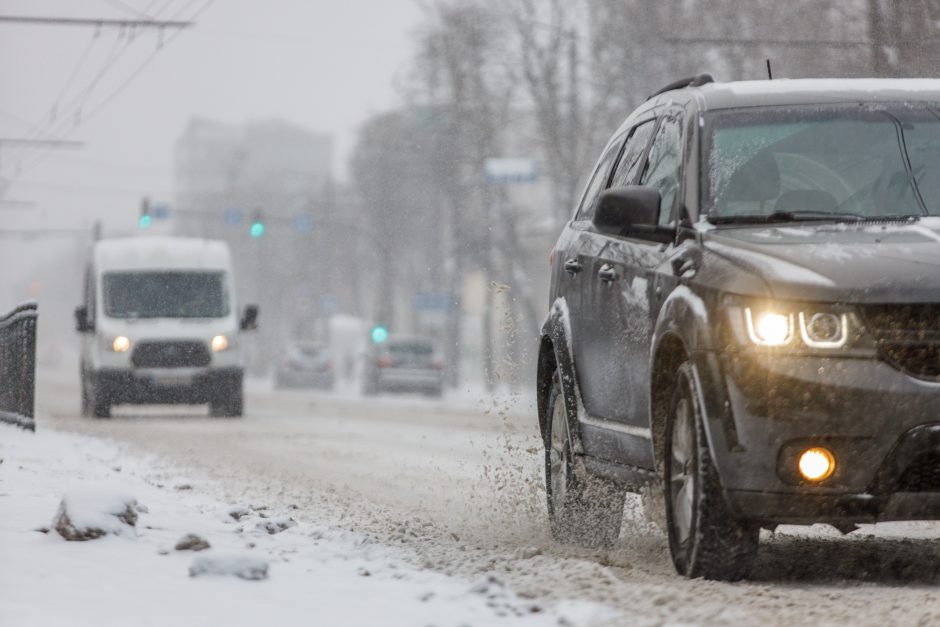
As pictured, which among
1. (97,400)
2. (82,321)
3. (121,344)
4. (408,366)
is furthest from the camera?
(408,366)

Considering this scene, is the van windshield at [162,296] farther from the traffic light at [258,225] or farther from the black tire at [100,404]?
the traffic light at [258,225]

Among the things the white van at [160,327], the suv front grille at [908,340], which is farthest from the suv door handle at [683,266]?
the white van at [160,327]

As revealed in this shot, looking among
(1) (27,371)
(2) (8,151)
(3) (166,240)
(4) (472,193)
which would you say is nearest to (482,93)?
(4) (472,193)

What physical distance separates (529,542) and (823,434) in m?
2.49

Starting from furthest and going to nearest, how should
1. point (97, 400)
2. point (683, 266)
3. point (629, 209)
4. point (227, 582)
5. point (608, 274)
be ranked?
point (97, 400), point (608, 274), point (629, 209), point (683, 266), point (227, 582)

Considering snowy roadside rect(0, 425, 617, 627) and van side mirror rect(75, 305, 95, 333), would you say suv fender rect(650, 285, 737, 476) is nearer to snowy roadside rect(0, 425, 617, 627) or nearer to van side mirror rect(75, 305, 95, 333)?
snowy roadside rect(0, 425, 617, 627)

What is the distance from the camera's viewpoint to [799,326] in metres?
5.93

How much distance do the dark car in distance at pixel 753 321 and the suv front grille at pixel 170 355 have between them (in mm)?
18193

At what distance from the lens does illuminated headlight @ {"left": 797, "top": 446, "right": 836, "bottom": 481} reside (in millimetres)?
5938

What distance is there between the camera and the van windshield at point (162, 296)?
26625 millimetres

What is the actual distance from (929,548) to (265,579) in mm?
3005

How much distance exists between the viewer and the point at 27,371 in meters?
17.1

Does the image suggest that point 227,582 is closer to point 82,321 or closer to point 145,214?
point 82,321

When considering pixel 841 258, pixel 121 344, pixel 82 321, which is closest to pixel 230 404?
pixel 121 344
